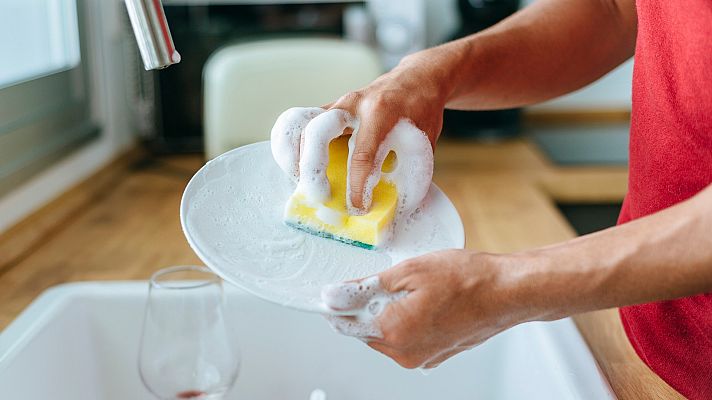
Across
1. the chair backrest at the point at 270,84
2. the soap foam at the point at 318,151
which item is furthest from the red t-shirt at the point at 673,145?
the chair backrest at the point at 270,84

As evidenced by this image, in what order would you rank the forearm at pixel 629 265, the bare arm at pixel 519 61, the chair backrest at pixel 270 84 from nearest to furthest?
1. the forearm at pixel 629 265
2. the bare arm at pixel 519 61
3. the chair backrest at pixel 270 84

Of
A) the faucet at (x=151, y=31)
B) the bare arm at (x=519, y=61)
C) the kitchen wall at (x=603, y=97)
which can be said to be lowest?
the kitchen wall at (x=603, y=97)

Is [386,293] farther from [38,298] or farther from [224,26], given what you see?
[224,26]

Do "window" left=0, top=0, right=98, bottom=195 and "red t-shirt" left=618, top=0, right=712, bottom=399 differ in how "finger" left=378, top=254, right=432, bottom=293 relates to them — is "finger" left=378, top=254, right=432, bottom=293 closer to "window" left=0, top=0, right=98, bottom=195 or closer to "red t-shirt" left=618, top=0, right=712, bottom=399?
"red t-shirt" left=618, top=0, right=712, bottom=399

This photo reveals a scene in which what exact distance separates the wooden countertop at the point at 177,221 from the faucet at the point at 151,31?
1.65 ft

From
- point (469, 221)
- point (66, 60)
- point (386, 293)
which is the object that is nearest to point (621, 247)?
point (386, 293)

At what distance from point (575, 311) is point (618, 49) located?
17.8 inches

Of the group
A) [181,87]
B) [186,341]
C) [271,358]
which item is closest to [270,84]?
[181,87]

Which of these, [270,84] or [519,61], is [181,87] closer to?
[270,84]

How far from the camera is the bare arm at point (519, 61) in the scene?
2.49 feet

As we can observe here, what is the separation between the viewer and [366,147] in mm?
705

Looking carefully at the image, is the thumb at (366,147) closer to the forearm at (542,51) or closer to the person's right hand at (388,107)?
the person's right hand at (388,107)

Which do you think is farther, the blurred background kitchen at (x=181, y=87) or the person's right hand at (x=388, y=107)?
the blurred background kitchen at (x=181, y=87)

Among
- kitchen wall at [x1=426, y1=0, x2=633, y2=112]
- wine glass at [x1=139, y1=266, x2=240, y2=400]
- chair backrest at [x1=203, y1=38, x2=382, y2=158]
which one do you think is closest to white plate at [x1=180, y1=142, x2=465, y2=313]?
wine glass at [x1=139, y1=266, x2=240, y2=400]
